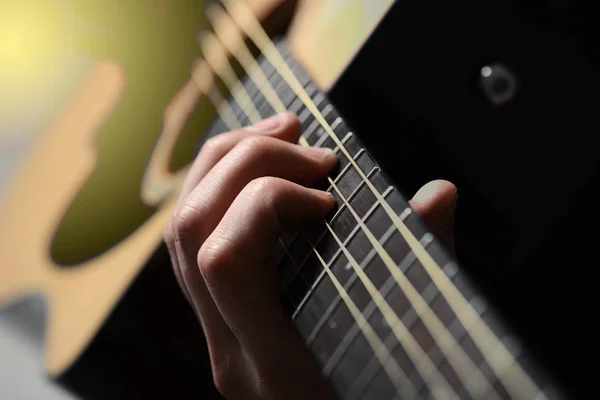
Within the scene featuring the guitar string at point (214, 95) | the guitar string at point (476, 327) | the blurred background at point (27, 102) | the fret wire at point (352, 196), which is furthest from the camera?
the blurred background at point (27, 102)

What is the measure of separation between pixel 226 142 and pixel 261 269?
0.12m

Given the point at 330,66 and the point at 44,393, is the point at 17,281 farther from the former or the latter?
the point at 330,66

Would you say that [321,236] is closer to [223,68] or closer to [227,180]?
[227,180]

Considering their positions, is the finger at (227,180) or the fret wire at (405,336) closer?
the fret wire at (405,336)

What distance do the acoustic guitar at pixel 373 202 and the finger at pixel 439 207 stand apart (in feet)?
0.08

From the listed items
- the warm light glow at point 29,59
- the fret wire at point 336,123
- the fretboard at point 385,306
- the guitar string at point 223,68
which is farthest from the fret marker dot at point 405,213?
the warm light glow at point 29,59

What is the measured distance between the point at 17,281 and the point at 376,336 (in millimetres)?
578

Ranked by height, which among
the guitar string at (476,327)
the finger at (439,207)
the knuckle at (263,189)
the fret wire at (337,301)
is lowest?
the guitar string at (476,327)

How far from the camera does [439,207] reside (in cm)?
37

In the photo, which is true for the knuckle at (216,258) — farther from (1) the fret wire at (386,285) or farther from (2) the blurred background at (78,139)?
(2) the blurred background at (78,139)

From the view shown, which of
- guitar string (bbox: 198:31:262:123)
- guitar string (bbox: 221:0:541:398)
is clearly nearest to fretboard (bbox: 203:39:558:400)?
guitar string (bbox: 221:0:541:398)

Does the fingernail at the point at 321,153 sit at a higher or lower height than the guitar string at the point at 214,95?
lower

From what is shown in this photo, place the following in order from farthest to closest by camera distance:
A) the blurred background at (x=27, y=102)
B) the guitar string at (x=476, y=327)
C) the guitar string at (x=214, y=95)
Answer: the blurred background at (x=27, y=102)
the guitar string at (x=214, y=95)
the guitar string at (x=476, y=327)

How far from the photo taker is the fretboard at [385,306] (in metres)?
0.24
